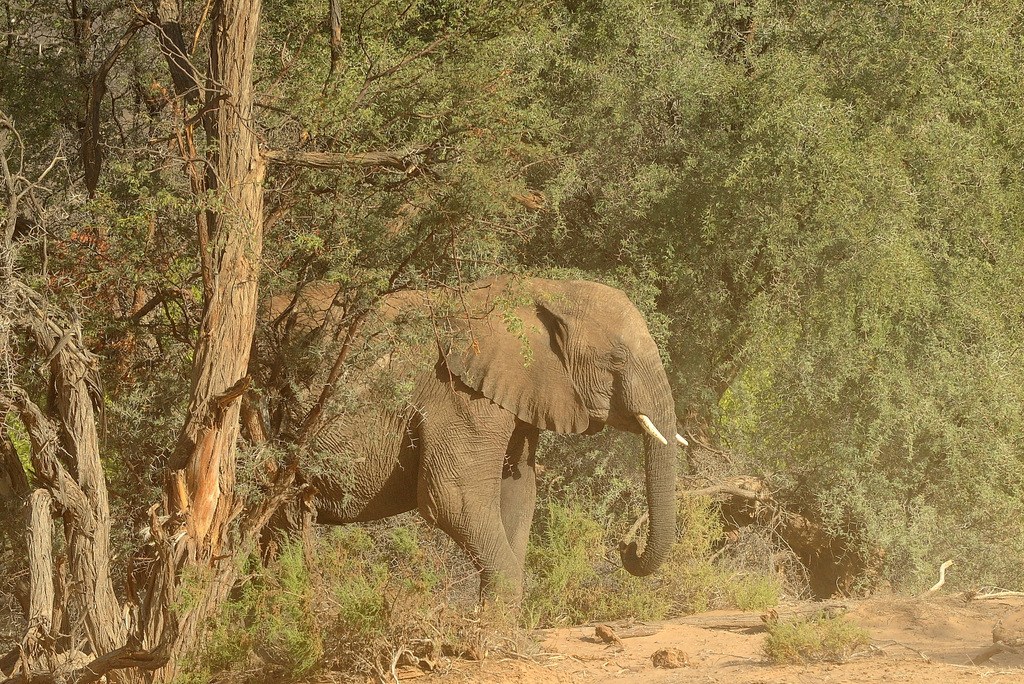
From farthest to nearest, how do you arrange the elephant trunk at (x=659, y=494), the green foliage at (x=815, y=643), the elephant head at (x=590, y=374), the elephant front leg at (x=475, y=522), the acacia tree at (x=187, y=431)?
the elephant trunk at (x=659, y=494)
the elephant head at (x=590, y=374)
the elephant front leg at (x=475, y=522)
the green foliage at (x=815, y=643)
the acacia tree at (x=187, y=431)

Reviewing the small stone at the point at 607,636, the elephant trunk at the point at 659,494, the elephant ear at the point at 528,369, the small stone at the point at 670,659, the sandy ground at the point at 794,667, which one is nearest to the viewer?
the sandy ground at the point at 794,667

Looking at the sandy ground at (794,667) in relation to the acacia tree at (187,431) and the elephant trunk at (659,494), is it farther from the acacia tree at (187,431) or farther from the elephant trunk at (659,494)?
the acacia tree at (187,431)

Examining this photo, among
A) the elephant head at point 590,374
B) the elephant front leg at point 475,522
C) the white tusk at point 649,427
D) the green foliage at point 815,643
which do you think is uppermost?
the elephant head at point 590,374

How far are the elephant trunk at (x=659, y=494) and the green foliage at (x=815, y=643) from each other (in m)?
1.89

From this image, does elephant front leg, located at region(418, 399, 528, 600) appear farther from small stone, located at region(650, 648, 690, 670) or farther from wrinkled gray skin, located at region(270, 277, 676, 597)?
small stone, located at region(650, 648, 690, 670)

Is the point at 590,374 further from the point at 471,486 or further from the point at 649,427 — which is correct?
the point at 471,486

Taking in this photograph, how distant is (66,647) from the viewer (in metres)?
7.67

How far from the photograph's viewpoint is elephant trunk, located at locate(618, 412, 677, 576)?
945cm

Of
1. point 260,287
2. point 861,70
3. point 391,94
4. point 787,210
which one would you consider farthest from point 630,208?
point 260,287

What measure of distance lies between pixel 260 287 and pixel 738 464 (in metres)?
5.92

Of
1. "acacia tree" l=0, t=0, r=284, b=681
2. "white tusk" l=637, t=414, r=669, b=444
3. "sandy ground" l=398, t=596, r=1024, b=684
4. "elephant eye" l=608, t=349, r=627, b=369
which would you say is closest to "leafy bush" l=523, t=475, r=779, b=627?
"sandy ground" l=398, t=596, r=1024, b=684

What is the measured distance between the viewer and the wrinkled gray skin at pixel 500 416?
8.80 metres

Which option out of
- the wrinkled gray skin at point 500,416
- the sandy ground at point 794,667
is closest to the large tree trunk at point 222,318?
the wrinkled gray skin at point 500,416

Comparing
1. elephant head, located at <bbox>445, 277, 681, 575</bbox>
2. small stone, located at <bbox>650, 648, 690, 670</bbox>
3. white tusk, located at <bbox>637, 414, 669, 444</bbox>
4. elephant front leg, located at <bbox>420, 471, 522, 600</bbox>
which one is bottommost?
small stone, located at <bbox>650, 648, 690, 670</bbox>
